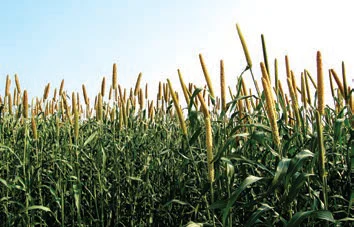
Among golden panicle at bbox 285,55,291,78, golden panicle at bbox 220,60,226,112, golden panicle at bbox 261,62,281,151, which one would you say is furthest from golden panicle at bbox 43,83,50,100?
golden panicle at bbox 261,62,281,151

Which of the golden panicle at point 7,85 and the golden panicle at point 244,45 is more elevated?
the golden panicle at point 7,85

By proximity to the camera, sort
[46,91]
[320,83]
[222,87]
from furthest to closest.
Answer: [46,91] → [222,87] → [320,83]

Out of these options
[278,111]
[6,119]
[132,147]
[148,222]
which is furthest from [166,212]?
[6,119]

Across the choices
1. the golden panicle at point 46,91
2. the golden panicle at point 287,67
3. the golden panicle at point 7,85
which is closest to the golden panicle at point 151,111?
the golden panicle at point 46,91

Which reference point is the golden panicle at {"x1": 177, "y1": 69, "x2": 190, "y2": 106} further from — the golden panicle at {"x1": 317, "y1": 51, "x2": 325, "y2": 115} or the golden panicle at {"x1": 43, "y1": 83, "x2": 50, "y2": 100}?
the golden panicle at {"x1": 43, "y1": 83, "x2": 50, "y2": 100}

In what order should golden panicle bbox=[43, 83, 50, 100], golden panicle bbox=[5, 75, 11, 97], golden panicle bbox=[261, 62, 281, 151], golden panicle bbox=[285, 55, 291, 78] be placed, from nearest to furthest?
1. golden panicle bbox=[261, 62, 281, 151]
2. golden panicle bbox=[285, 55, 291, 78]
3. golden panicle bbox=[43, 83, 50, 100]
4. golden panicle bbox=[5, 75, 11, 97]

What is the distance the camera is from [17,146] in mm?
3906

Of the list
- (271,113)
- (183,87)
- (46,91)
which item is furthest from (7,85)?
(271,113)

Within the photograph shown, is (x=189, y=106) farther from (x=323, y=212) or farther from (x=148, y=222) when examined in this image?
(x=148, y=222)

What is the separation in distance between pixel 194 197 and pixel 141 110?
1.50 metres

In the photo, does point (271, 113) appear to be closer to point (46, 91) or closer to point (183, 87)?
point (183, 87)

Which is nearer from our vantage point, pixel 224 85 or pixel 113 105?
Answer: pixel 224 85

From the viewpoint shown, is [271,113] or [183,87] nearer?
[271,113]

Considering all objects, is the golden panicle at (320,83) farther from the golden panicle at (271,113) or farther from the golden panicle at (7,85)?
the golden panicle at (7,85)
